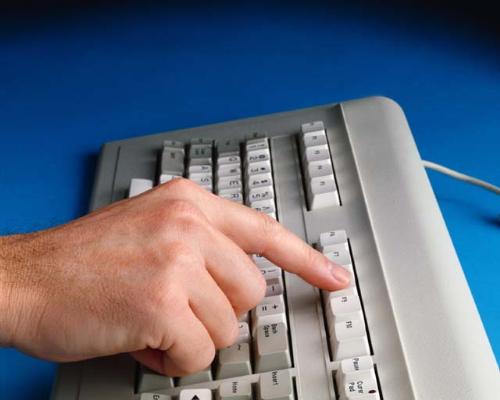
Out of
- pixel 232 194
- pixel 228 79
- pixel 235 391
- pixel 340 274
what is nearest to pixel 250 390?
pixel 235 391

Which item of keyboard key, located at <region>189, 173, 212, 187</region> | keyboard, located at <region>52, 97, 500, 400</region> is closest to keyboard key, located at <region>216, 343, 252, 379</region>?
keyboard, located at <region>52, 97, 500, 400</region>

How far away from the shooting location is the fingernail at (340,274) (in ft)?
1.72

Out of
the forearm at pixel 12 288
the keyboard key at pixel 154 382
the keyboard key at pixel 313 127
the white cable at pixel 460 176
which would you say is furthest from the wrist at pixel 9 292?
the white cable at pixel 460 176

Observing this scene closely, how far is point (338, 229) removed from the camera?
0.59 meters

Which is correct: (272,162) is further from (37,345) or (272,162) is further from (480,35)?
(480,35)

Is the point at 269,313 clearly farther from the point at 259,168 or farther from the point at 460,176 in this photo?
the point at 460,176

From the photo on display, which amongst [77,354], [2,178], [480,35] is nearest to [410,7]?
[480,35]

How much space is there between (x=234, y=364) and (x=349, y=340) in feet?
0.28

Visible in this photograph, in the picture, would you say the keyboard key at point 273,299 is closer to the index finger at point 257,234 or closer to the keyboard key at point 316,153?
the index finger at point 257,234

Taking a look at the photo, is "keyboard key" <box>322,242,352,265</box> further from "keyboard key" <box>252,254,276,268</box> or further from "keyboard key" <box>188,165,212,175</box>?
"keyboard key" <box>188,165,212,175</box>

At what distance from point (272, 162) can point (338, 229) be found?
13 cm

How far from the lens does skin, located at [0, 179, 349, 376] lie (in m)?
0.49

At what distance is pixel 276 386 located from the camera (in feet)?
1.57

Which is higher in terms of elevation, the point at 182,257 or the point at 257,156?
the point at 257,156
